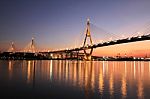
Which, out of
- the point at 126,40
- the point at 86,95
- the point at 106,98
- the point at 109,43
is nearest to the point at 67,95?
the point at 86,95

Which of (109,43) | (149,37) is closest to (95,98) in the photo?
(149,37)

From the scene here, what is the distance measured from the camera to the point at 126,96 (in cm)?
1121

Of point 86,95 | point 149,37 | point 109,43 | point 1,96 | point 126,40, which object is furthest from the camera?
point 109,43

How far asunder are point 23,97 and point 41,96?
779 millimetres

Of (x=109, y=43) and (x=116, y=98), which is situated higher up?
(x=109, y=43)

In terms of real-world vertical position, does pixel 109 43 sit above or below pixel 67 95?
above

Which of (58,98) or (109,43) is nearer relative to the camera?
(58,98)

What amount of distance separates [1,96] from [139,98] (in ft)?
19.4

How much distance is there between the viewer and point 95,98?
412 inches

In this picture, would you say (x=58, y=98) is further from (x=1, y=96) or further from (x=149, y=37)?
(x=149, y=37)

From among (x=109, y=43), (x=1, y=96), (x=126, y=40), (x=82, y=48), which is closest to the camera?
(x=1, y=96)

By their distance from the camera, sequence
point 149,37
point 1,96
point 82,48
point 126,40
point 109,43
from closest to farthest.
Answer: point 1,96 < point 149,37 < point 126,40 < point 109,43 < point 82,48

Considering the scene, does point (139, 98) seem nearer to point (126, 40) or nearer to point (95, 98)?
point (95, 98)

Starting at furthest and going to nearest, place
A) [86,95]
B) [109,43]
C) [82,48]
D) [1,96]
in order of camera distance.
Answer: [82,48]
[109,43]
[86,95]
[1,96]
